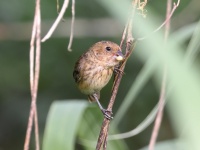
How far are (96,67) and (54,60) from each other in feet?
5.27

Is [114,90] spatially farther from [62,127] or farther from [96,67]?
[96,67]

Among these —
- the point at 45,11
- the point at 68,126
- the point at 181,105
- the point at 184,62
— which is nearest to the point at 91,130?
the point at 68,126

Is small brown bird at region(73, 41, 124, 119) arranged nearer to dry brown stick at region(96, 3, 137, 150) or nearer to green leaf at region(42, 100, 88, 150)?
green leaf at region(42, 100, 88, 150)

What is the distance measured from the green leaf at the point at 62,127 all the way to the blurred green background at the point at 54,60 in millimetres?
2517

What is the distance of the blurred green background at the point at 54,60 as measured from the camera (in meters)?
4.77

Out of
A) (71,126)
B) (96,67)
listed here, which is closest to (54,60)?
(96,67)

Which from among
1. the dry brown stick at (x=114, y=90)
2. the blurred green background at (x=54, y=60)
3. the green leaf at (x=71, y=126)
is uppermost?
the dry brown stick at (x=114, y=90)

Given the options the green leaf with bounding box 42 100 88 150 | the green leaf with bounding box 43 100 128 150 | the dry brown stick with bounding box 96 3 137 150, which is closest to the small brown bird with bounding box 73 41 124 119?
the green leaf with bounding box 43 100 128 150

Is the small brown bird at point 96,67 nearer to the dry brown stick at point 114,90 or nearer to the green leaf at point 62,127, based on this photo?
the green leaf at point 62,127

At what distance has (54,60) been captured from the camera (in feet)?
16.3

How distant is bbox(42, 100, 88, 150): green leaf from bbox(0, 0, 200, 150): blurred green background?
2.52m

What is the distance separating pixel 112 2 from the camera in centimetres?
184

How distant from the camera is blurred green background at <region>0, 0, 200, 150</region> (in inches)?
188

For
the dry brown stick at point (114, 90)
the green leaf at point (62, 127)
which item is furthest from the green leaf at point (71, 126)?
the dry brown stick at point (114, 90)
